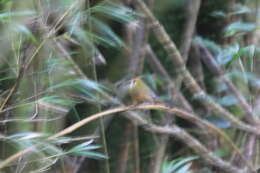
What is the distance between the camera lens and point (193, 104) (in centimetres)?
162

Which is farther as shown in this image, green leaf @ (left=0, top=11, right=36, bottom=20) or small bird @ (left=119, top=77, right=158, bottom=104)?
small bird @ (left=119, top=77, right=158, bottom=104)

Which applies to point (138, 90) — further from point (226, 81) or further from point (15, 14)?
point (15, 14)

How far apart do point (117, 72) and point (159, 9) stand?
28 centimetres

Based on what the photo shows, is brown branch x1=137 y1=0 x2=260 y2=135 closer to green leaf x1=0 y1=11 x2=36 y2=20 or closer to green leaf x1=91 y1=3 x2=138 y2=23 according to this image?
green leaf x1=91 y1=3 x2=138 y2=23

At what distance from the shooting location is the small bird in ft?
4.30

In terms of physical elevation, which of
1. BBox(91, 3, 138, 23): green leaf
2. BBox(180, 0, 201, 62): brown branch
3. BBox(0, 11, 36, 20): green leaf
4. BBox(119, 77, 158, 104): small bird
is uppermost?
BBox(0, 11, 36, 20): green leaf

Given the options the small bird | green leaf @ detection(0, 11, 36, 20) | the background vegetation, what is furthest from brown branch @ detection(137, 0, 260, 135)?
green leaf @ detection(0, 11, 36, 20)

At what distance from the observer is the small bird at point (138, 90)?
4.30 feet

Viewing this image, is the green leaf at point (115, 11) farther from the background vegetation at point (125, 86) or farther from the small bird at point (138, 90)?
the small bird at point (138, 90)

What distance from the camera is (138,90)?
136 centimetres

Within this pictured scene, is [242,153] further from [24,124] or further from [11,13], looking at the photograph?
[11,13]

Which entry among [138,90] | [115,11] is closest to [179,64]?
[138,90]

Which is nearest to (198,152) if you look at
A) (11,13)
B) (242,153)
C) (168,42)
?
(242,153)

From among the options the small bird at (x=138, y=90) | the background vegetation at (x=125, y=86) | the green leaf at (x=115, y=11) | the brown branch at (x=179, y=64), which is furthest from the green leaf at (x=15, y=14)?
the small bird at (x=138, y=90)
